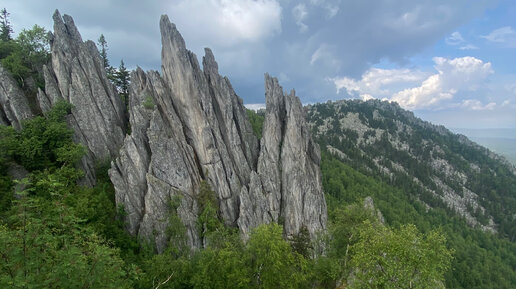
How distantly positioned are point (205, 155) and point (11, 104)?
103 ft

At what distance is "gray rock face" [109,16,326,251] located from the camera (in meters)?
38.9

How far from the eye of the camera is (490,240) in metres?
122

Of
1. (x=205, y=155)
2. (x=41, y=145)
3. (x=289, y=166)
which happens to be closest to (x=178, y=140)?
(x=205, y=155)

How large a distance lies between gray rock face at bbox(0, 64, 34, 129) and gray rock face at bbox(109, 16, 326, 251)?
14.9 metres

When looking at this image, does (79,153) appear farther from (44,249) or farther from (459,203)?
(459,203)

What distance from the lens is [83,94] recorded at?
1682 inches

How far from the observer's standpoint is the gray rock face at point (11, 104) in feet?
119

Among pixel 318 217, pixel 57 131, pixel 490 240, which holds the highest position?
pixel 57 131

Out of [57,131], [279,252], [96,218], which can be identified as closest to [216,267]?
[279,252]

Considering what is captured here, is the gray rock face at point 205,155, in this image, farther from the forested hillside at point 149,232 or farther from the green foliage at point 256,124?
the green foliage at point 256,124

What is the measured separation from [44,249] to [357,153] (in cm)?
19595

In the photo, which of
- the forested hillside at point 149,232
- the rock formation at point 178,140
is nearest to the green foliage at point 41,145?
the forested hillside at point 149,232

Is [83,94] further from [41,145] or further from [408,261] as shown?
[408,261]

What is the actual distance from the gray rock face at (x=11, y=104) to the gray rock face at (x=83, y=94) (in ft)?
7.90
